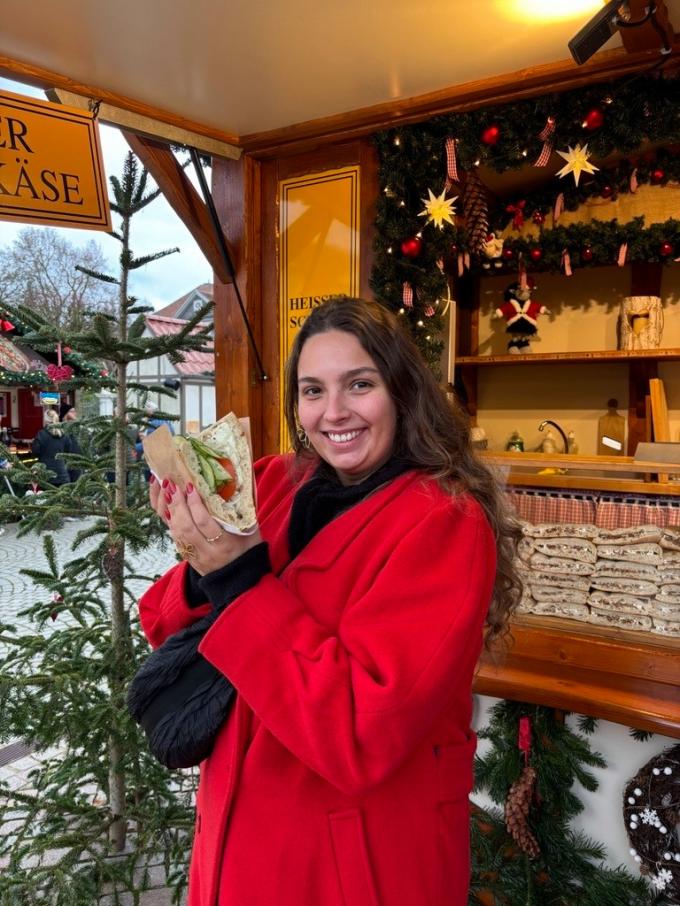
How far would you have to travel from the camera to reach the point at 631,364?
364 centimetres

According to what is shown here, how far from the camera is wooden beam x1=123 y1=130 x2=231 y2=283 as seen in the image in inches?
110

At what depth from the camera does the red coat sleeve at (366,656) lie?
0.89 m

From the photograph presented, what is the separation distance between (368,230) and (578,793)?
2.44 m

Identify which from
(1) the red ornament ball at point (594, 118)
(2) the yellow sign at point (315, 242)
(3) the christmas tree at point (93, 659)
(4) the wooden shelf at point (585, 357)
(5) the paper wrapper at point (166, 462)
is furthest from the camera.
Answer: (4) the wooden shelf at point (585, 357)

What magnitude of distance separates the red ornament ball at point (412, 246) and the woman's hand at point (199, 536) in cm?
A: 218

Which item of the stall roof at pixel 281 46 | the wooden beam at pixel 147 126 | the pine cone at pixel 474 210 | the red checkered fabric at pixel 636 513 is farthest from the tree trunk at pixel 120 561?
the pine cone at pixel 474 210

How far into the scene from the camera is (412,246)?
286cm

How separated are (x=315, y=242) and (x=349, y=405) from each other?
7.29 ft

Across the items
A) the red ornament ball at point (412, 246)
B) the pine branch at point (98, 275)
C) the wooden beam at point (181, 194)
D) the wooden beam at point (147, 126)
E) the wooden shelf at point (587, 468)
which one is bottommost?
the wooden shelf at point (587, 468)

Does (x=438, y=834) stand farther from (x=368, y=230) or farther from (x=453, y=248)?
(x=453, y=248)

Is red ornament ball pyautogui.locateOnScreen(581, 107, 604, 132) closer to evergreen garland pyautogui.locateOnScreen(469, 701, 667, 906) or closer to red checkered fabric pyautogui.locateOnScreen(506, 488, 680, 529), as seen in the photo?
red checkered fabric pyautogui.locateOnScreen(506, 488, 680, 529)

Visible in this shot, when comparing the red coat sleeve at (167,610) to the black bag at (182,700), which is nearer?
→ the black bag at (182,700)

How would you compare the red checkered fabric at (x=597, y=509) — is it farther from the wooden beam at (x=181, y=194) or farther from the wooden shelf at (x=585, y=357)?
the wooden beam at (x=181, y=194)

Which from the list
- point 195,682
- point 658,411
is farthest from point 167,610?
point 658,411
